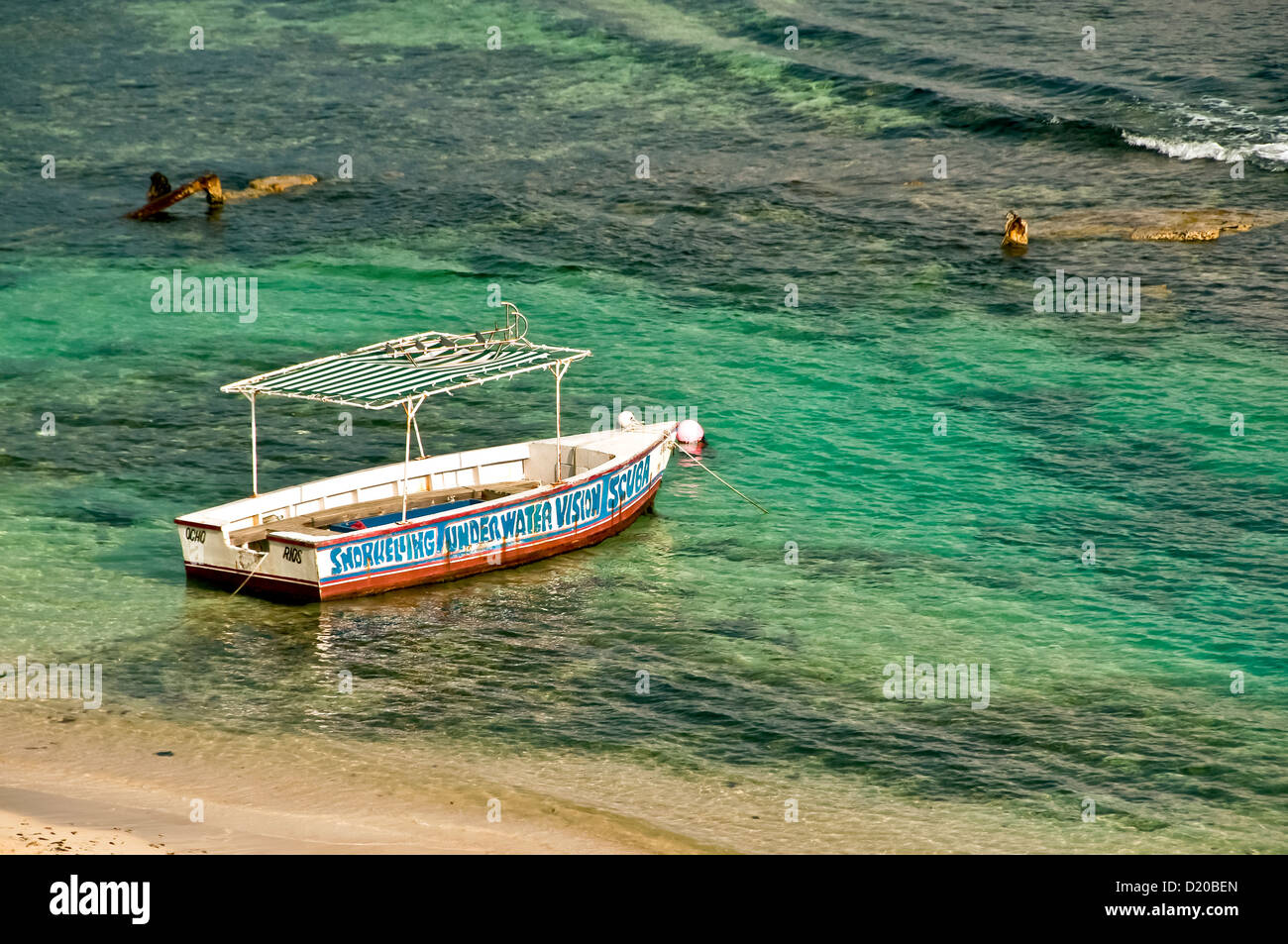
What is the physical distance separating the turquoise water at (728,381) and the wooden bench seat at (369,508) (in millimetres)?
1120

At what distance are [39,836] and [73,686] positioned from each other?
196 inches

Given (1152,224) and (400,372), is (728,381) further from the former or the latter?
(1152,224)

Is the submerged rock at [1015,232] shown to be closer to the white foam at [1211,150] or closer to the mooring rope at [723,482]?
the white foam at [1211,150]

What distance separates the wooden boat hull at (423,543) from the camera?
22.5m

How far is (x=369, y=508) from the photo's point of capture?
970 inches

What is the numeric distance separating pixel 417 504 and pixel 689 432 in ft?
19.4

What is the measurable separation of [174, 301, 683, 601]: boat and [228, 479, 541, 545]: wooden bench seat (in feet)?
0.09

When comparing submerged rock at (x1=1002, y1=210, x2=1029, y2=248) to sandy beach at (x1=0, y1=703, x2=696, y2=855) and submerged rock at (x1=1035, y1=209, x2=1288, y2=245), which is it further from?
sandy beach at (x1=0, y1=703, x2=696, y2=855)

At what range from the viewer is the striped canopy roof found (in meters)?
23.5

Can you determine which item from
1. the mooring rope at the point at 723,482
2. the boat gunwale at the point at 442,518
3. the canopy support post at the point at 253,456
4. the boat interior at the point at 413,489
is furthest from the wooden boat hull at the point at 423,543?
the mooring rope at the point at 723,482

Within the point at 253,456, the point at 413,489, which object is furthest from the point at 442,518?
the point at 253,456

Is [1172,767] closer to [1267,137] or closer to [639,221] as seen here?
[639,221]

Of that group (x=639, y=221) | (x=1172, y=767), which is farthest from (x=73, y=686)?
(x=639, y=221)

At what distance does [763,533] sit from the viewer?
84.9ft
